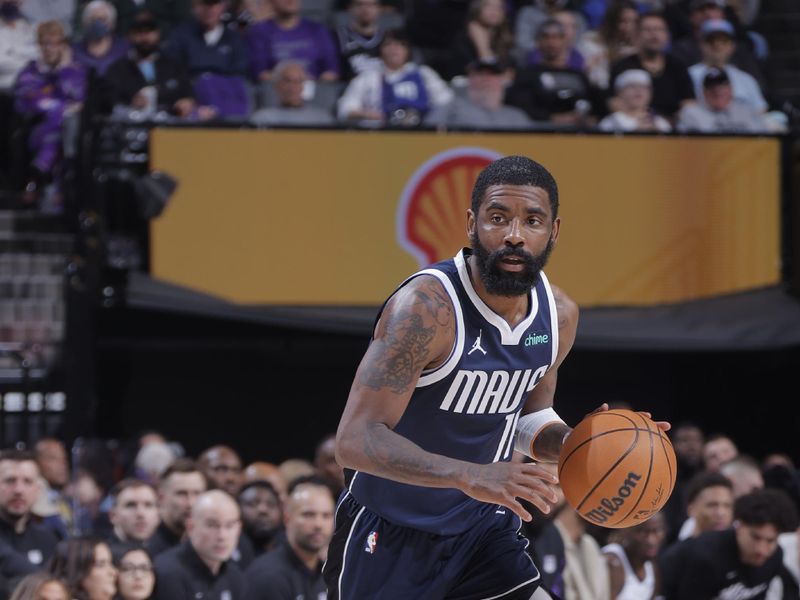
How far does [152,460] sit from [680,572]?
12.3 ft

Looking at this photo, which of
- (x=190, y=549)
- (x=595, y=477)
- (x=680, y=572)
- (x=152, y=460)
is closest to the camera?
(x=595, y=477)

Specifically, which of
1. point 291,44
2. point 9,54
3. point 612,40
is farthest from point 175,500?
point 612,40

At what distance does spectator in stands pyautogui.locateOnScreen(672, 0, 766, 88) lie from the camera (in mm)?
13500

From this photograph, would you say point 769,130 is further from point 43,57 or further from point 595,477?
point 595,477

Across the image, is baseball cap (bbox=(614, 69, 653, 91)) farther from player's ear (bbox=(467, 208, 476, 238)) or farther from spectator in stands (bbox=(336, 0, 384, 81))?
player's ear (bbox=(467, 208, 476, 238))

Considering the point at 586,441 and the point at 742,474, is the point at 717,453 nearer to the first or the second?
the point at 742,474

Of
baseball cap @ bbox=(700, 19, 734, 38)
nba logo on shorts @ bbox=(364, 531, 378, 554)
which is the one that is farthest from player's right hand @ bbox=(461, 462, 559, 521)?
baseball cap @ bbox=(700, 19, 734, 38)

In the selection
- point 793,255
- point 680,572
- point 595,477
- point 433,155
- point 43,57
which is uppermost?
point 43,57

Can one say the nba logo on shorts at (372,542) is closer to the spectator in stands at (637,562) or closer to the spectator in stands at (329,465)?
the spectator in stands at (637,562)

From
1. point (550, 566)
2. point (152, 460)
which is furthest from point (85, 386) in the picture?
point (550, 566)

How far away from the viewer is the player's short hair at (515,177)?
4.95 metres

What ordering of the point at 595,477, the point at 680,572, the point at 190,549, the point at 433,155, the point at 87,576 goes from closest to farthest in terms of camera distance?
the point at 595,477 < the point at 87,576 < the point at 190,549 < the point at 680,572 < the point at 433,155

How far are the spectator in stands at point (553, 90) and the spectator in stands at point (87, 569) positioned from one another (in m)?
5.88

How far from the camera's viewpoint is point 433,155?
458 inches
